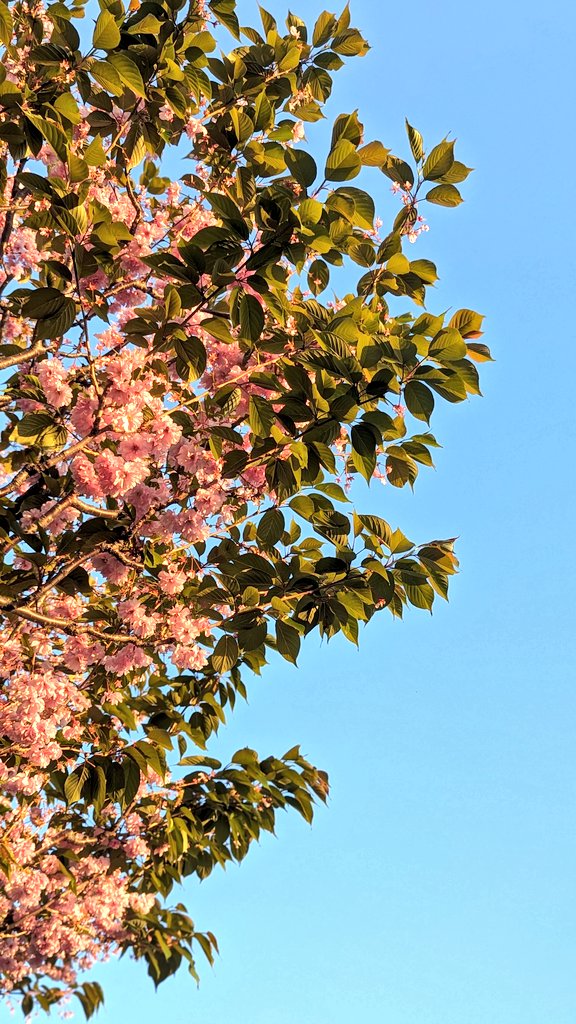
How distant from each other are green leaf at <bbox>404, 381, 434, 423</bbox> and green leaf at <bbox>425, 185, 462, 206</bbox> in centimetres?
100

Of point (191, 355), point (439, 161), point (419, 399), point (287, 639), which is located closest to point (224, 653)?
point (287, 639)

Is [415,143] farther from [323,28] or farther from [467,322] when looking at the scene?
[323,28]

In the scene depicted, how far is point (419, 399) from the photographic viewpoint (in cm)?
367

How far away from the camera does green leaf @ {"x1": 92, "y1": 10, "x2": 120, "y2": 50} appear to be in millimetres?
3736

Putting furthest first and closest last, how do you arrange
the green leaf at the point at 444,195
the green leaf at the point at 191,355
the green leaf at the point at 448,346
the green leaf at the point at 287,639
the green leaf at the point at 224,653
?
the green leaf at the point at 224,653 → the green leaf at the point at 287,639 → the green leaf at the point at 444,195 → the green leaf at the point at 191,355 → the green leaf at the point at 448,346

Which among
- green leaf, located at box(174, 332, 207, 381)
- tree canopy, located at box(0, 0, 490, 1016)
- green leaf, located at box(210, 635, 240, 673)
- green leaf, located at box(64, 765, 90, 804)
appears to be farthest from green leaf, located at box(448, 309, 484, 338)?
green leaf, located at box(64, 765, 90, 804)

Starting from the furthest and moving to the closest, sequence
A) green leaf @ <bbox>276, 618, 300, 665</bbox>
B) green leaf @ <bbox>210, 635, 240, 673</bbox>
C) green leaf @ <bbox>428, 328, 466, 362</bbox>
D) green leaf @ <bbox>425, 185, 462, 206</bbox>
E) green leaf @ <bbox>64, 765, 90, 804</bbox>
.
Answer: green leaf @ <bbox>64, 765, 90, 804</bbox> → green leaf @ <bbox>210, 635, 240, 673</bbox> → green leaf @ <bbox>276, 618, 300, 665</bbox> → green leaf @ <bbox>425, 185, 462, 206</bbox> → green leaf @ <bbox>428, 328, 466, 362</bbox>

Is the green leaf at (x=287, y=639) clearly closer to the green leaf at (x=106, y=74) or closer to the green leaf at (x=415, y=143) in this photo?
the green leaf at (x=415, y=143)

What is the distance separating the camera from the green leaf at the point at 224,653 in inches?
170

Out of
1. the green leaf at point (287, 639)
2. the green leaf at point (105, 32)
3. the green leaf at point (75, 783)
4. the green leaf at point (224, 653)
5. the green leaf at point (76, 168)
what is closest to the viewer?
the green leaf at point (76, 168)

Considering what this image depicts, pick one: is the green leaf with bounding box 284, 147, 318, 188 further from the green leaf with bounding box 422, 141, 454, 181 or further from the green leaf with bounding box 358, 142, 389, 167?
the green leaf with bounding box 422, 141, 454, 181

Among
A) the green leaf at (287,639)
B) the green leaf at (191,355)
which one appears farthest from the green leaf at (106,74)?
the green leaf at (287,639)

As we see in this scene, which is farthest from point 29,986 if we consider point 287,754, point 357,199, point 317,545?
point 357,199

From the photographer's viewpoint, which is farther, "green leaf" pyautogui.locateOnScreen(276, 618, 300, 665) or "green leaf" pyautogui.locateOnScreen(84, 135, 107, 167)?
"green leaf" pyautogui.locateOnScreen(276, 618, 300, 665)
